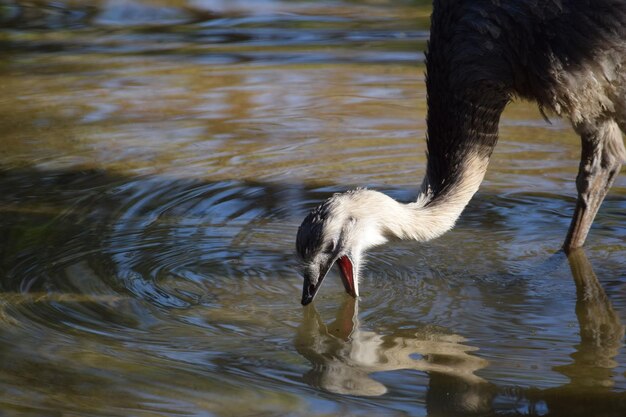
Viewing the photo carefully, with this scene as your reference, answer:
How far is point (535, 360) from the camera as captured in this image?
5016mm

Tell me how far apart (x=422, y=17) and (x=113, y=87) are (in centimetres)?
397

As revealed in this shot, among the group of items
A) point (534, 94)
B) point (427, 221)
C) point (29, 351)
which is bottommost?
point (29, 351)

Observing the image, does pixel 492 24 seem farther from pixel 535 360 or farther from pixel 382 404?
pixel 382 404

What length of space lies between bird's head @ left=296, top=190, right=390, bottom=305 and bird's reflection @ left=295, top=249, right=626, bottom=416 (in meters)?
0.15

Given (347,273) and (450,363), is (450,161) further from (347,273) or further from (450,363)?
(450,363)

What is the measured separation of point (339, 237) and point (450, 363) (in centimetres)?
113

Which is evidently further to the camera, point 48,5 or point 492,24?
point 48,5

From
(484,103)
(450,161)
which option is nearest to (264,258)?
(450,161)

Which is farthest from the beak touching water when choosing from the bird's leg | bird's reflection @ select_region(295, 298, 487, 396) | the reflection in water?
the bird's leg

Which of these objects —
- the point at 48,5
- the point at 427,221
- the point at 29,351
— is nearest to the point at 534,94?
the point at 427,221

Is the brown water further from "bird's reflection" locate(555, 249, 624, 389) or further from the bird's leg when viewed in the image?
the bird's leg

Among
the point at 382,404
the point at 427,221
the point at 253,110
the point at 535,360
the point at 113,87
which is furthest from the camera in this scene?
the point at 113,87

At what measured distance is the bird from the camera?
19.2 feet

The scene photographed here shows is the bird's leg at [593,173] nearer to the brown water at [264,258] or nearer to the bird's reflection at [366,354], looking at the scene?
the brown water at [264,258]
